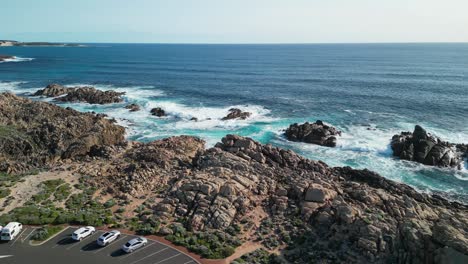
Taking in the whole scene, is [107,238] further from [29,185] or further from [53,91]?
[53,91]

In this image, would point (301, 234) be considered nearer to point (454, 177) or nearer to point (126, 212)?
point (126, 212)

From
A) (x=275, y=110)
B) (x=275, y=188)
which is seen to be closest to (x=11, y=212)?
(x=275, y=188)

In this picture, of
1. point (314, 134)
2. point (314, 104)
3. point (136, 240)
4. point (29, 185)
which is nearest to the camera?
point (136, 240)

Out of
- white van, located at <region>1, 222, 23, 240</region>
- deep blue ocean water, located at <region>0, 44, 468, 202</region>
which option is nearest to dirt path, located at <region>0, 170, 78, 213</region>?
white van, located at <region>1, 222, 23, 240</region>

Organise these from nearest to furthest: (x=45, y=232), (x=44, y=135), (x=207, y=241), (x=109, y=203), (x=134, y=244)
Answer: (x=134, y=244) < (x=45, y=232) < (x=207, y=241) < (x=109, y=203) < (x=44, y=135)

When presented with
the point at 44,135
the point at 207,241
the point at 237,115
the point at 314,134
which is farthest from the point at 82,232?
the point at 237,115

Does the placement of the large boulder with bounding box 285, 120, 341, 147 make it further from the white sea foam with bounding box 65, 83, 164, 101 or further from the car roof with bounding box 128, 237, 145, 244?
the white sea foam with bounding box 65, 83, 164, 101
